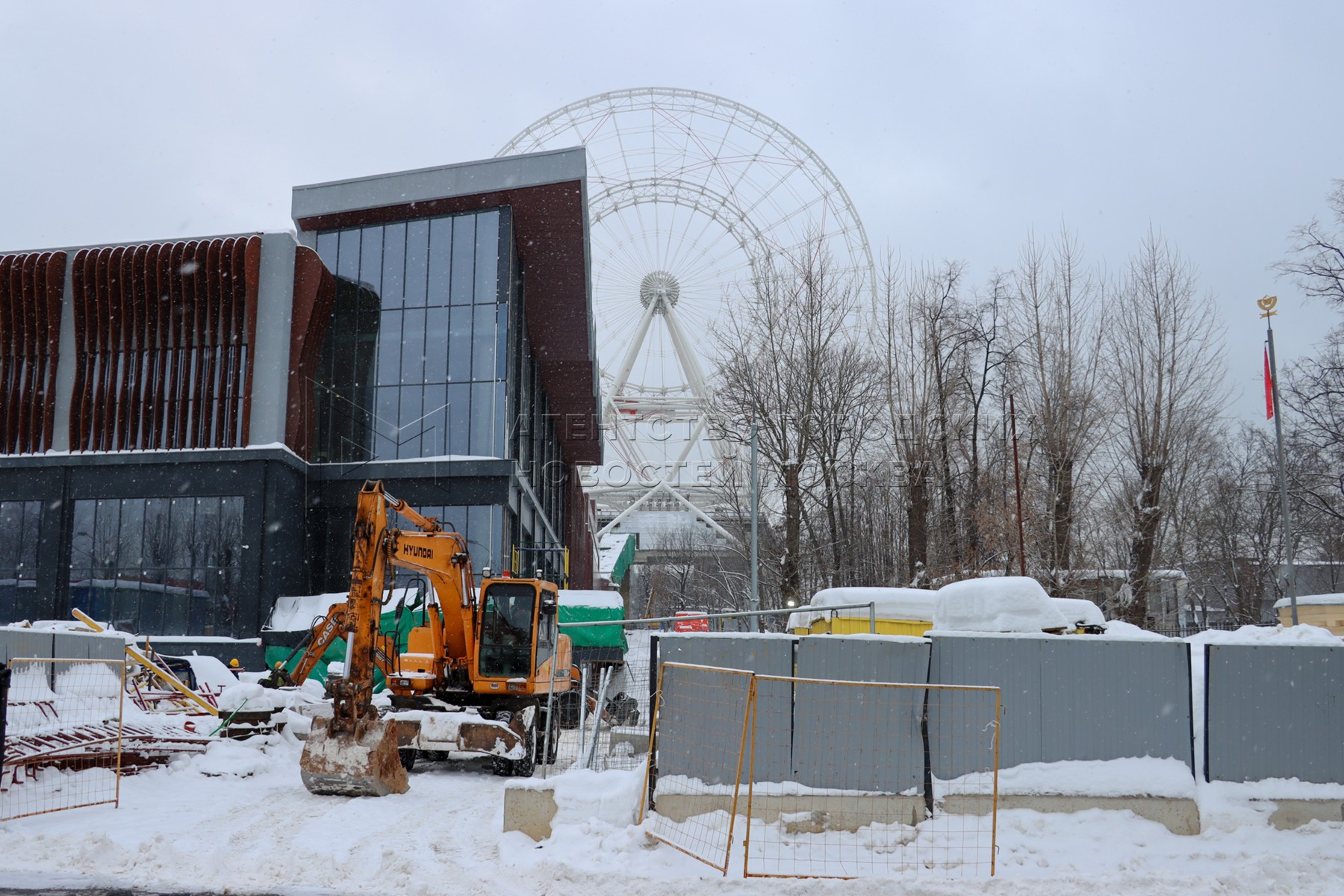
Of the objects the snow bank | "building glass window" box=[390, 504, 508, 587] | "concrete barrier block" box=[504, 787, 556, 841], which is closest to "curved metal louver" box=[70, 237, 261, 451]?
"building glass window" box=[390, 504, 508, 587]

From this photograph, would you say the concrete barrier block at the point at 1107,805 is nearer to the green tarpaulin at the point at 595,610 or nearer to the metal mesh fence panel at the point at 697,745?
the metal mesh fence panel at the point at 697,745

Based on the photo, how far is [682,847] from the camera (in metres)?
8.80

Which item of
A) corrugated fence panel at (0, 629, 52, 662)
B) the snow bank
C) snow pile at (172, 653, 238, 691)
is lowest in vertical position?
snow pile at (172, 653, 238, 691)

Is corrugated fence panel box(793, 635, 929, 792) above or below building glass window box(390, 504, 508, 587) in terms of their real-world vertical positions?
below

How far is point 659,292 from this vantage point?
59.3 meters

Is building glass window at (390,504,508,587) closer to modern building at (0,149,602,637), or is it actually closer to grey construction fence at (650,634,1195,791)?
modern building at (0,149,602,637)

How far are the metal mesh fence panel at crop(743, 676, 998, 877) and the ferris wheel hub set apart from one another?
49008mm

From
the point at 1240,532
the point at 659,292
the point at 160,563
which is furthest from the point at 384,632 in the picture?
the point at 1240,532

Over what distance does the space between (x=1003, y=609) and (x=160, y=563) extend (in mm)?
27642

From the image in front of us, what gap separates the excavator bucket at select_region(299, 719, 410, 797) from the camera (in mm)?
11914

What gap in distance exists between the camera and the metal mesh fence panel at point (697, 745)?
9492mm

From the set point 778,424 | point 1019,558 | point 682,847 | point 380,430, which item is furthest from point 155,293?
point 682,847

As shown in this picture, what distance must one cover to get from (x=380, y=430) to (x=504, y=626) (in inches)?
751

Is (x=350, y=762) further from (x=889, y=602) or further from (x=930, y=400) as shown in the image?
(x=930, y=400)
